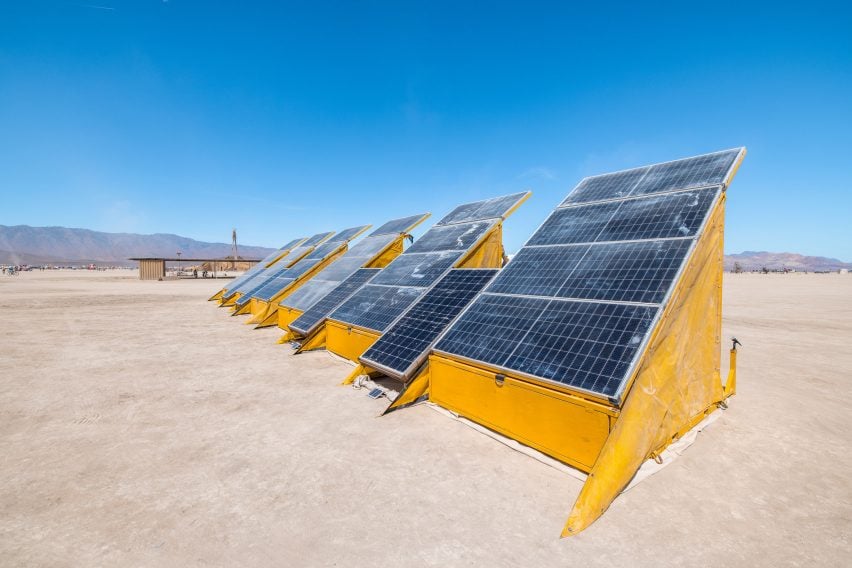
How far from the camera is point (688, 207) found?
7.77m

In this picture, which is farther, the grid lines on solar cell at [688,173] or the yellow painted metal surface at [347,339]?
the yellow painted metal surface at [347,339]

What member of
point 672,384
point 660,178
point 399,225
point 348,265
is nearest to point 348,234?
point 399,225

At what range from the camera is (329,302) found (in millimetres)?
15055

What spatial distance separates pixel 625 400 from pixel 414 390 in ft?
15.6

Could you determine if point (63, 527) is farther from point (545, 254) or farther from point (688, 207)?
point (688, 207)

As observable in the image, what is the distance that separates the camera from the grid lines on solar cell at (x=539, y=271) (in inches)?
324

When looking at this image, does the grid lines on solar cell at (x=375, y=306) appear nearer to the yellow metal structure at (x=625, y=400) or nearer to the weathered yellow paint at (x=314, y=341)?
the weathered yellow paint at (x=314, y=341)

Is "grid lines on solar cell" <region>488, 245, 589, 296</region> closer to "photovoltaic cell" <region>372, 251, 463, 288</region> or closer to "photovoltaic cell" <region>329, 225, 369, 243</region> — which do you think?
"photovoltaic cell" <region>372, 251, 463, 288</region>

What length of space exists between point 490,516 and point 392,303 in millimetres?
7861

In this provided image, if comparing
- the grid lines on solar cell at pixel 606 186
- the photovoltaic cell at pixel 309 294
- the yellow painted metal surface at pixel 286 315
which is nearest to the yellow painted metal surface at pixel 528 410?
the grid lines on solar cell at pixel 606 186

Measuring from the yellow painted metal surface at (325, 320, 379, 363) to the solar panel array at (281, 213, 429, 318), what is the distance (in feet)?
9.51

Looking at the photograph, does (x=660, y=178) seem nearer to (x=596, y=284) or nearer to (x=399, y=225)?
(x=596, y=284)

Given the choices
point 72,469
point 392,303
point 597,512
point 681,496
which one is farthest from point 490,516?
point 392,303

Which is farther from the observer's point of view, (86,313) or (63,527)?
(86,313)
